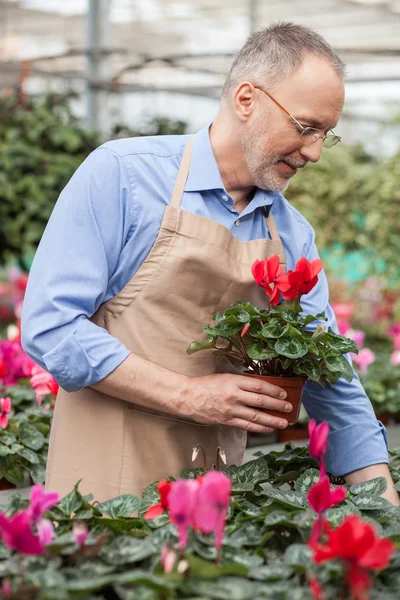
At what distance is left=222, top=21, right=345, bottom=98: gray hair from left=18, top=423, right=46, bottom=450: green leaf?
130cm

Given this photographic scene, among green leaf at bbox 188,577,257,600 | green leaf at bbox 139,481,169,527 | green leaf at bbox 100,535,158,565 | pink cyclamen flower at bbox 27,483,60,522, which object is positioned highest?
pink cyclamen flower at bbox 27,483,60,522

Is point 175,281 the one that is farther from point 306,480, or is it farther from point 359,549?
point 359,549

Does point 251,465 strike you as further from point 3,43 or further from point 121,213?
point 3,43

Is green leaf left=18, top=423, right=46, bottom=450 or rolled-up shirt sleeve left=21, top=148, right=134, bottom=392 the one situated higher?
rolled-up shirt sleeve left=21, top=148, right=134, bottom=392

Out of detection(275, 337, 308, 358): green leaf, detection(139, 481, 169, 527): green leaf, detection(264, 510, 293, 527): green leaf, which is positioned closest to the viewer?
detection(264, 510, 293, 527): green leaf

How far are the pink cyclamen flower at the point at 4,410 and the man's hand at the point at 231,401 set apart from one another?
3.30 feet

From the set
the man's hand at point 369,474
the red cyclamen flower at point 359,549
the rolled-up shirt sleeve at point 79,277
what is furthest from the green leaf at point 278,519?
the man's hand at point 369,474

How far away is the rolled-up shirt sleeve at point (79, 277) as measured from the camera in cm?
173

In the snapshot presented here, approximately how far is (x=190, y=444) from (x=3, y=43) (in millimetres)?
14007

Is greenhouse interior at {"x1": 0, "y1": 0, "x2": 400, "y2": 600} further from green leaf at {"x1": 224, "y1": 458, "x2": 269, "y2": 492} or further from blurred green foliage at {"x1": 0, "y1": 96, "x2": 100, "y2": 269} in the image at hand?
blurred green foliage at {"x1": 0, "y1": 96, "x2": 100, "y2": 269}

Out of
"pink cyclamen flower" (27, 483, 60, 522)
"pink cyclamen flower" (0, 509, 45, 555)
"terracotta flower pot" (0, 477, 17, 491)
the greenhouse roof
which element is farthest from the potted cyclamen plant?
the greenhouse roof

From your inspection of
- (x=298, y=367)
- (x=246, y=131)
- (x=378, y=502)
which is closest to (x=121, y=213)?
(x=246, y=131)

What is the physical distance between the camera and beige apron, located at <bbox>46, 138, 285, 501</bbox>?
1895 millimetres

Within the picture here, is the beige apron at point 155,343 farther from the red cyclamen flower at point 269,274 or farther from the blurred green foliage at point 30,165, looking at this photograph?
the blurred green foliage at point 30,165
